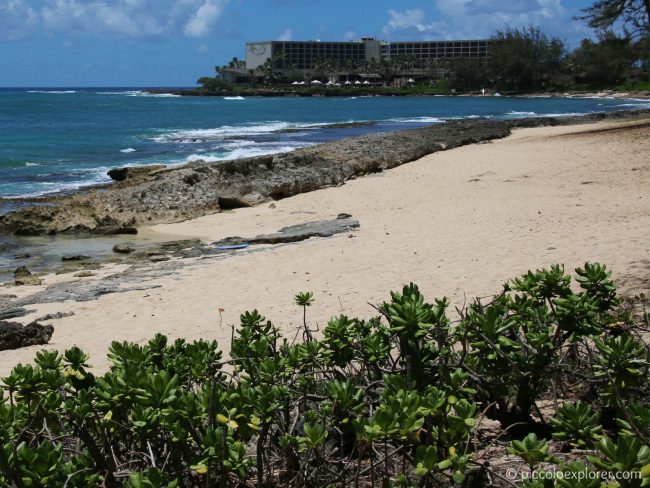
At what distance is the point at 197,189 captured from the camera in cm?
1636

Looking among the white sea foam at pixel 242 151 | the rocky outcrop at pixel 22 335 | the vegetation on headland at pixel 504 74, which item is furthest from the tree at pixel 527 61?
the rocky outcrop at pixel 22 335

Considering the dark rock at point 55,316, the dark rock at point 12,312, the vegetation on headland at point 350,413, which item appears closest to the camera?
the vegetation on headland at point 350,413

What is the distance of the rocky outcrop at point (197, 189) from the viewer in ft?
47.8

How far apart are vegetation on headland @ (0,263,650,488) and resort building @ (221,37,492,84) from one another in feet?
511

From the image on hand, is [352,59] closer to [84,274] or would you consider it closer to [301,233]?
[301,233]

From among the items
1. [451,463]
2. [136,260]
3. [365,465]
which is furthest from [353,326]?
[136,260]

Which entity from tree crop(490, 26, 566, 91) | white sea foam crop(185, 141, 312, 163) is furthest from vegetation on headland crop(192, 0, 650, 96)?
white sea foam crop(185, 141, 312, 163)

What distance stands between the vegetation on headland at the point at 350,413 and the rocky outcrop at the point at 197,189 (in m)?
11.7

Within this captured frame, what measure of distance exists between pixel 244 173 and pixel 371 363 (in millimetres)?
14877

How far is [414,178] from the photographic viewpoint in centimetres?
1819

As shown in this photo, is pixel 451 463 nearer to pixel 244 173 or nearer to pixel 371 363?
pixel 371 363

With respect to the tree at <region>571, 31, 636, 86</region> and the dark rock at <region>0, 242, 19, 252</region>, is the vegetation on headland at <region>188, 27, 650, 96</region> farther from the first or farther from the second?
the dark rock at <region>0, 242, 19, 252</region>

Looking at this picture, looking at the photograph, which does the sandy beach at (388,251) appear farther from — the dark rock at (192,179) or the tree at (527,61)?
the tree at (527,61)

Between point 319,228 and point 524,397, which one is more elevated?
point 524,397
